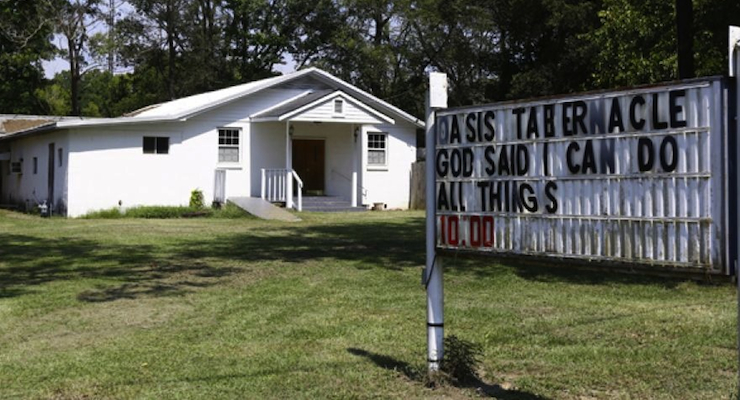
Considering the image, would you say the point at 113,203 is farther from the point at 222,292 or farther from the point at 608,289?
the point at 608,289

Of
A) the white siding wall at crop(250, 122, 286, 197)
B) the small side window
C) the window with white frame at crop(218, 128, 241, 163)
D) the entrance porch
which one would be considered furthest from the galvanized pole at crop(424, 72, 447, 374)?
the white siding wall at crop(250, 122, 286, 197)

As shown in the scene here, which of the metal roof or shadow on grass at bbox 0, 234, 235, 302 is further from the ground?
the metal roof

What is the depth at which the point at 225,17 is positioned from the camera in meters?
52.1

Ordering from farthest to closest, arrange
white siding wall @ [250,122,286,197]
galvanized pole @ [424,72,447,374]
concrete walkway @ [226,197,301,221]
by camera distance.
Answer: white siding wall @ [250,122,286,197] < concrete walkway @ [226,197,301,221] < galvanized pole @ [424,72,447,374]

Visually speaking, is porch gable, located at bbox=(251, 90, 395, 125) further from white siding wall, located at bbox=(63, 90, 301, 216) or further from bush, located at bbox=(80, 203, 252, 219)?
bush, located at bbox=(80, 203, 252, 219)

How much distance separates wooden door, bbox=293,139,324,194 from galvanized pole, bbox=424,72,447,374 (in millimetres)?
25048

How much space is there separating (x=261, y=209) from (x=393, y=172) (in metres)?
6.87

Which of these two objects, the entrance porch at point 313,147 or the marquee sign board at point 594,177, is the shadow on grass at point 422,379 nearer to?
the marquee sign board at point 594,177

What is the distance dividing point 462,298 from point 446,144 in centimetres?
410

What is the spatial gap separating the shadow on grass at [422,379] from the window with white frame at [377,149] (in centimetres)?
2333

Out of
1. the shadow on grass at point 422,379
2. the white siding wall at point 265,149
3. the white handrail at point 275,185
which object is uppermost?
the white siding wall at point 265,149

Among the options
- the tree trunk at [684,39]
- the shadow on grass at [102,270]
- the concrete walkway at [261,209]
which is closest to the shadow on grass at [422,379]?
the shadow on grass at [102,270]

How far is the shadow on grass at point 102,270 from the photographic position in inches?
430

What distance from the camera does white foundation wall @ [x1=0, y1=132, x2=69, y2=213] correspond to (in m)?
27.1
